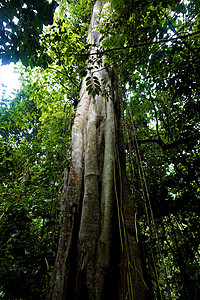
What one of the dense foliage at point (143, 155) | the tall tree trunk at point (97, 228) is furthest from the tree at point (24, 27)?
the tall tree trunk at point (97, 228)

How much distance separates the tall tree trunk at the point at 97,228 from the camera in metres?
1.11

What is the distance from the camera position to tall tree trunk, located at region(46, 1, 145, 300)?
1.11m

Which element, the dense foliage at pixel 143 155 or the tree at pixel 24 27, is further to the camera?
the dense foliage at pixel 143 155

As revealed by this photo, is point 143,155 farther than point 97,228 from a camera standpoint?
Yes

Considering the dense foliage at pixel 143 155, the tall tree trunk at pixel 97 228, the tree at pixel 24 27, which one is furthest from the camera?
the dense foliage at pixel 143 155

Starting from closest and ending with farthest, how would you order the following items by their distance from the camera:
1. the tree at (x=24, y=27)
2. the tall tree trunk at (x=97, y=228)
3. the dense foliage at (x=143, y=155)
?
the tall tree trunk at (x=97, y=228) < the tree at (x=24, y=27) < the dense foliage at (x=143, y=155)

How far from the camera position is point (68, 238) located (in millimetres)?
1310

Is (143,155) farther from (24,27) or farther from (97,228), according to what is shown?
(24,27)

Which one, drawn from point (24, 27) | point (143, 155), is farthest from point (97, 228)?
point (143, 155)

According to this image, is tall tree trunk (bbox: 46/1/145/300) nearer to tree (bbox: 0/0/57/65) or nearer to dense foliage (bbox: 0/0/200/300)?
dense foliage (bbox: 0/0/200/300)

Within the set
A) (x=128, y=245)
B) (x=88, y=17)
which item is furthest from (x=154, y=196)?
(x=88, y=17)

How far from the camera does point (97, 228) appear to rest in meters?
A: 1.30

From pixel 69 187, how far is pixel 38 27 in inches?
56.1

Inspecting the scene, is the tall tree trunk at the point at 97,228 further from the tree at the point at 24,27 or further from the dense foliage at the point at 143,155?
the tree at the point at 24,27
